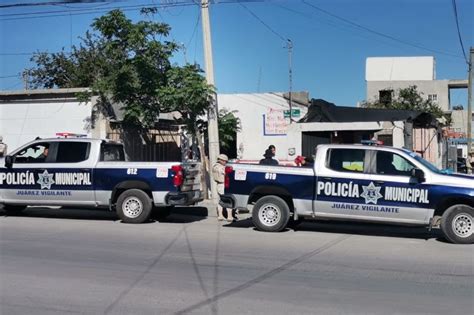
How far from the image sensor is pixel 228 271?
7.90 m

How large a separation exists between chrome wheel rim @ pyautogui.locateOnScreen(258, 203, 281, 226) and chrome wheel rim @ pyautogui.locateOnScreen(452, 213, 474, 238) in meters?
3.33

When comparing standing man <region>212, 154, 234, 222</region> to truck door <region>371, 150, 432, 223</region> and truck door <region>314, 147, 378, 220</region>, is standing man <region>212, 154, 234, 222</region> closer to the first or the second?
truck door <region>314, 147, 378, 220</region>

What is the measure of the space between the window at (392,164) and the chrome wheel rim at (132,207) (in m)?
5.26

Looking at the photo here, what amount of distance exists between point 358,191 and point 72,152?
662cm

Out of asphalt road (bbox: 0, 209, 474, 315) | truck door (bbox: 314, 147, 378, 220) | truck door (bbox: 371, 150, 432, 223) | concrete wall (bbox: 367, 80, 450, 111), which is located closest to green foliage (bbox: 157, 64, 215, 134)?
asphalt road (bbox: 0, 209, 474, 315)

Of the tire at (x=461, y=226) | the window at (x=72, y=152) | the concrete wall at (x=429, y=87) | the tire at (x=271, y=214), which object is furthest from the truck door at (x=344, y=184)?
the concrete wall at (x=429, y=87)

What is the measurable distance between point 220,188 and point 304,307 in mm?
7720

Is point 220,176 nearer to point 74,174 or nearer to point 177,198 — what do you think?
point 177,198

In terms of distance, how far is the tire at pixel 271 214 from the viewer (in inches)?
462

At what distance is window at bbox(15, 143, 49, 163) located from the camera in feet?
45.1

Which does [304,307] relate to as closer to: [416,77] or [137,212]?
[137,212]

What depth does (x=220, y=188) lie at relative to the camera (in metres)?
13.7

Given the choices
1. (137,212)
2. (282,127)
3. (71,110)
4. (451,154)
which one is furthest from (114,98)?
(451,154)

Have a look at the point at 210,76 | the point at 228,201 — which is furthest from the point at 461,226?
the point at 210,76
